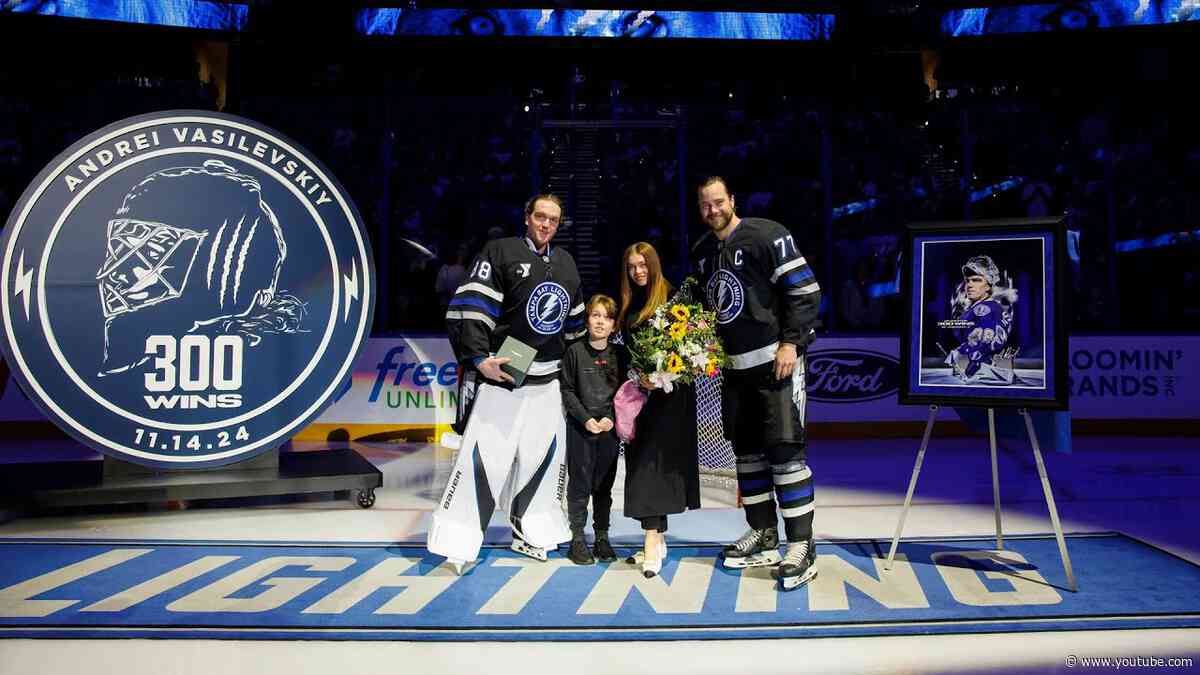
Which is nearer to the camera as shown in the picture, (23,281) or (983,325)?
(983,325)

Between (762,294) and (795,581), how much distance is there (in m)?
1.26

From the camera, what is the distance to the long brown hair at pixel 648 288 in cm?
426

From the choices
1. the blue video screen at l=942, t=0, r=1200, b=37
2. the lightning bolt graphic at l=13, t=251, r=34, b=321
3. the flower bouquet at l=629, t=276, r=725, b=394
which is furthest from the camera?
the blue video screen at l=942, t=0, r=1200, b=37

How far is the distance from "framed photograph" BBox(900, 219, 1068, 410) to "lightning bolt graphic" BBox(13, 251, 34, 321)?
4680mm

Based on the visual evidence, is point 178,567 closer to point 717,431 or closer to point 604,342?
point 604,342

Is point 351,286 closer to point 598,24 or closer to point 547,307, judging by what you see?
point 547,307

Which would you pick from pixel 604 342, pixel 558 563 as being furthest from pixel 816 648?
pixel 604 342

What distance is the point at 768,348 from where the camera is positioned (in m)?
4.00

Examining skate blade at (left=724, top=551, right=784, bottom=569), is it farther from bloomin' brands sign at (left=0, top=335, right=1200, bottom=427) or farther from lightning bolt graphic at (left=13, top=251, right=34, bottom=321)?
bloomin' brands sign at (left=0, top=335, right=1200, bottom=427)

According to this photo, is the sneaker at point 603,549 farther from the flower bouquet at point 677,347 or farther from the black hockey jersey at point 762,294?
the black hockey jersey at point 762,294

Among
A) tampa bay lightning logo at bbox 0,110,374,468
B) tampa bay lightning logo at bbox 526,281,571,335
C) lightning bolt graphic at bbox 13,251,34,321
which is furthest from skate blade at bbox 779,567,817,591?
lightning bolt graphic at bbox 13,251,34,321

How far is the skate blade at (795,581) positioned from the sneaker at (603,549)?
90cm

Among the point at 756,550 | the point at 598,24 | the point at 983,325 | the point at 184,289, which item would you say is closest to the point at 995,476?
the point at 983,325

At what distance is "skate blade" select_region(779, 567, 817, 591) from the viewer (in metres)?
3.80
